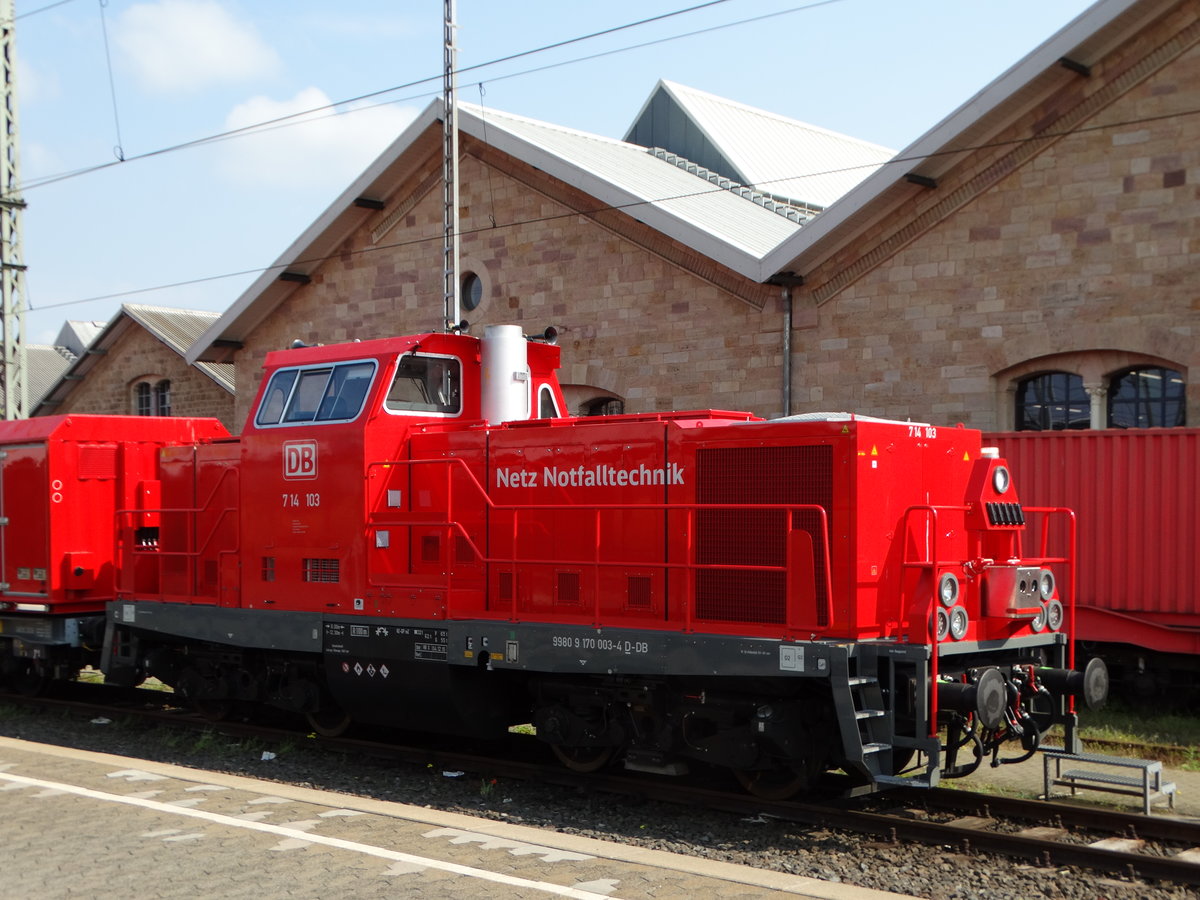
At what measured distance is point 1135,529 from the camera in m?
12.9

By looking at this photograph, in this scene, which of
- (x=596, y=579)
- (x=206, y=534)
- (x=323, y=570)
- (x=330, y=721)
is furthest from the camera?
(x=206, y=534)

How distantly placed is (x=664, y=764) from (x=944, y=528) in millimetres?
2561

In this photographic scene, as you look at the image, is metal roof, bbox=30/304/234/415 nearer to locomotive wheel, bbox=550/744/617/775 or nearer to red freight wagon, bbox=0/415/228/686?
red freight wagon, bbox=0/415/228/686

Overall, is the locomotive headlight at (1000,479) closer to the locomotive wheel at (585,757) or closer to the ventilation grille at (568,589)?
the ventilation grille at (568,589)

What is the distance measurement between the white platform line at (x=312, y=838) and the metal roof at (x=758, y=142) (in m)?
22.0

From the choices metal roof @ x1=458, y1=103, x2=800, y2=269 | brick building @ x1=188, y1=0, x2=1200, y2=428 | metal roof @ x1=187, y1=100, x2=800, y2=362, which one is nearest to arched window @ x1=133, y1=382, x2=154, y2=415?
metal roof @ x1=187, y1=100, x2=800, y2=362

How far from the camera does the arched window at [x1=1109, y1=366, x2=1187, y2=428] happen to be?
15.5m

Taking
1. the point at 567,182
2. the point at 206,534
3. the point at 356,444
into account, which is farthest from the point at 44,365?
the point at 356,444

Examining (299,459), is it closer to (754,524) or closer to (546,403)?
(546,403)

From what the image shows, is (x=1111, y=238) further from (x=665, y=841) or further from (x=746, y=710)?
(x=665, y=841)

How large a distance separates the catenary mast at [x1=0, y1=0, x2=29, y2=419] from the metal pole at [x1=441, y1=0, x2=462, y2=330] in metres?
6.47

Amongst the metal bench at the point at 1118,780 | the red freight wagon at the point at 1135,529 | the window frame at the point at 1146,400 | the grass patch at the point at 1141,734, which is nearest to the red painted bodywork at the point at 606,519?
the metal bench at the point at 1118,780

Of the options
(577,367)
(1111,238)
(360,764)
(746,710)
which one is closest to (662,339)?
(577,367)

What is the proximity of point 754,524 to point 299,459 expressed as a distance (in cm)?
404
